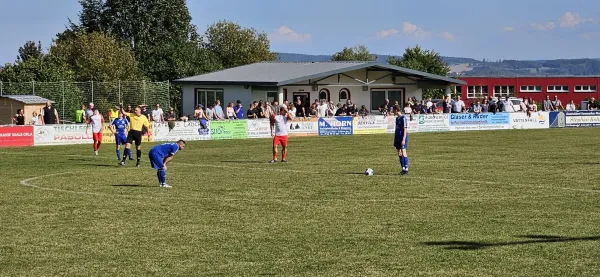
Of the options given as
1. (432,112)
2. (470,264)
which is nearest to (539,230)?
(470,264)

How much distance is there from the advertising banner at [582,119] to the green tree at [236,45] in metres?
56.5

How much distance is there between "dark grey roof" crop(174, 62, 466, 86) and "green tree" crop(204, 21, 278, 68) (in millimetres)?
46281

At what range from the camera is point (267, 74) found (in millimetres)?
60375

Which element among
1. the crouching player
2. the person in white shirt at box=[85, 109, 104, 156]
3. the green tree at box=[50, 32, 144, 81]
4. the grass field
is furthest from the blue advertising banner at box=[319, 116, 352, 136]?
the green tree at box=[50, 32, 144, 81]

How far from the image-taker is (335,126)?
169 feet

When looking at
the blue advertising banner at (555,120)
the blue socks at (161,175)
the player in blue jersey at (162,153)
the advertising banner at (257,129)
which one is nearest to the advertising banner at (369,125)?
the advertising banner at (257,129)

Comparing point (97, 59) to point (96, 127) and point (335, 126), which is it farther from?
point (96, 127)

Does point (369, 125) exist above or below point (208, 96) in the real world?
below

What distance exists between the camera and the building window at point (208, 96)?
6006 centimetres

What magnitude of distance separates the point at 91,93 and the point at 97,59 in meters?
27.2

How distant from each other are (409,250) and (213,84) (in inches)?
1795

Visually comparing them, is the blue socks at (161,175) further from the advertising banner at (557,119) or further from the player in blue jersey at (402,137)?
the advertising banner at (557,119)

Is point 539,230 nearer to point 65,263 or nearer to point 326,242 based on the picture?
point 326,242

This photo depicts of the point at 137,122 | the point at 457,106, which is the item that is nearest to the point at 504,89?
the point at 457,106
